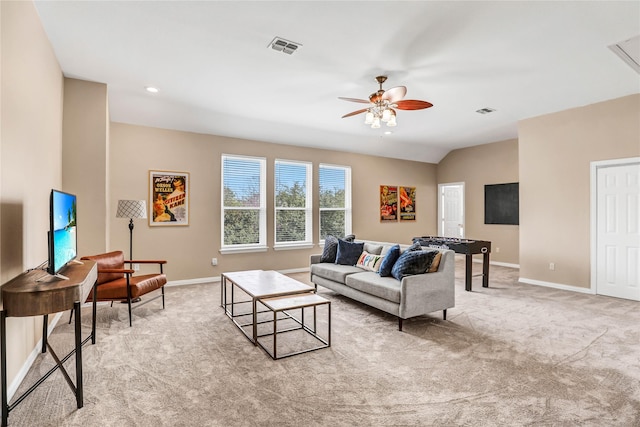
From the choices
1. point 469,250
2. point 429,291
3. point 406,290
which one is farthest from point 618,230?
point 406,290

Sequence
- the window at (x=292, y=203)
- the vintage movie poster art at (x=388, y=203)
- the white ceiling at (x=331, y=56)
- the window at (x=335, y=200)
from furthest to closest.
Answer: the vintage movie poster art at (x=388, y=203) → the window at (x=335, y=200) → the window at (x=292, y=203) → the white ceiling at (x=331, y=56)

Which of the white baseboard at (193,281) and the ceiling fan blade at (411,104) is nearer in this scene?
the ceiling fan blade at (411,104)

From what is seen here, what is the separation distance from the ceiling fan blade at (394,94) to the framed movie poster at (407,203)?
4.85 metres

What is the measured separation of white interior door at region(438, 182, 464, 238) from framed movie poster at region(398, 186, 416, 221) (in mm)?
932

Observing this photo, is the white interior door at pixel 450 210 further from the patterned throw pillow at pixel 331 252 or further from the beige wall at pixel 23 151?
the beige wall at pixel 23 151

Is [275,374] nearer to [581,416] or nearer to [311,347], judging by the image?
[311,347]

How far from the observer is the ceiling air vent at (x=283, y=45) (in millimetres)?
3126

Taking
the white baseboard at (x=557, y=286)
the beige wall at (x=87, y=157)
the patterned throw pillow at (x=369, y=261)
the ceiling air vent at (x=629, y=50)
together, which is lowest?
the white baseboard at (x=557, y=286)

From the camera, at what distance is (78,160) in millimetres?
4082

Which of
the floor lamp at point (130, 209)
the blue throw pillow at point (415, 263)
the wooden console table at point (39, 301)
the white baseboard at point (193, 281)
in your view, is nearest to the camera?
the wooden console table at point (39, 301)

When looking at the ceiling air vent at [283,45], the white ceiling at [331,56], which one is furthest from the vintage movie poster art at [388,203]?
the ceiling air vent at [283,45]

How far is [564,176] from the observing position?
532cm

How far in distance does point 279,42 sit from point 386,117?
139 centimetres

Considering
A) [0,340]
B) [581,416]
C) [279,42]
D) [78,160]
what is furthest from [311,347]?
[78,160]
